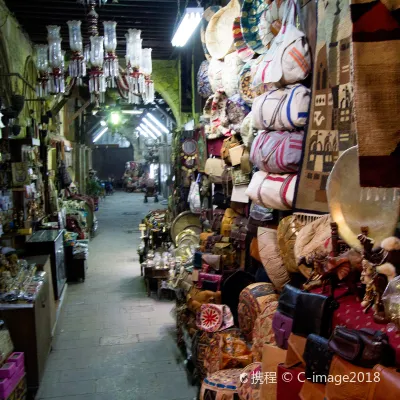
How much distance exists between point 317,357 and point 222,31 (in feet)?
9.64

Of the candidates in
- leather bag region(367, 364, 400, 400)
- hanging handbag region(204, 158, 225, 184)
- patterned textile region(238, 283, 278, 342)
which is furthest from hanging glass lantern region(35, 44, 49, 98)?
leather bag region(367, 364, 400, 400)

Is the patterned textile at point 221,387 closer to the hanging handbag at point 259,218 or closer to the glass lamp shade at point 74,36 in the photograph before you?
the hanging handbag at point 259,218

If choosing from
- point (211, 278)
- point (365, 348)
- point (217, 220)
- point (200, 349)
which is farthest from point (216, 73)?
point (365, 348)

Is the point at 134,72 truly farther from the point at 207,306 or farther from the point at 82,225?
the point at 82,225

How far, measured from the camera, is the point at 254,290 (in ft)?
8.68

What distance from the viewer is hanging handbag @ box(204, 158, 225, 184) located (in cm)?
413

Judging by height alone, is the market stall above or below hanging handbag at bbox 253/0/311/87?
below

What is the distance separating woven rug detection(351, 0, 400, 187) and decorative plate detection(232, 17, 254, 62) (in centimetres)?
224

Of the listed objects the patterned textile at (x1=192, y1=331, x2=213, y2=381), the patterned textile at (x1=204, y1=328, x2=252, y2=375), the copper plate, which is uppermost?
the copper plate

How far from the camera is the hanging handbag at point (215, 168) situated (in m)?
4.13

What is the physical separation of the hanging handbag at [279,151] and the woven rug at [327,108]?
7 cm

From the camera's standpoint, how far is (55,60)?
509 cm

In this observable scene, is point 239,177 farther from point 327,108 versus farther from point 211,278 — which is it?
point 327,108

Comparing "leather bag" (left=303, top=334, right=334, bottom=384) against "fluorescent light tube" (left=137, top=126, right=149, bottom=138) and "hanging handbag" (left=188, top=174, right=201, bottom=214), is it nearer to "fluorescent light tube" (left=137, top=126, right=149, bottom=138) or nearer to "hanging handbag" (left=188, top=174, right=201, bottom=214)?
"hanging handbag" (left=188, top=174, right=201, bottom=214)
